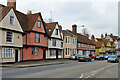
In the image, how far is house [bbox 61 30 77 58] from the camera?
41.8 meters

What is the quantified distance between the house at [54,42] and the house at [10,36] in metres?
9.55

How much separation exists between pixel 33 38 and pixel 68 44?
52.6 feet

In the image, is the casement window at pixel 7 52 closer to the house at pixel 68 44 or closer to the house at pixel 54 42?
the house at pixel 54 42

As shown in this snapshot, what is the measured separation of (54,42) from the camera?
3641 centimetres

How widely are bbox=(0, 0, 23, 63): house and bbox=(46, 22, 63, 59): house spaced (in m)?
9.55

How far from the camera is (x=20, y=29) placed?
26.1 meters

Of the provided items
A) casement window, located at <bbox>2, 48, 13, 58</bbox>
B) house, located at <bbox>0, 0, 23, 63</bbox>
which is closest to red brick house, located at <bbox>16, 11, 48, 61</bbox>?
house, located at <bbox>0, 0, 23, 63</bbox>

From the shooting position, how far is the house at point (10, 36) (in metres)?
22.6

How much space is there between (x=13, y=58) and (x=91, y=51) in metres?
43.2

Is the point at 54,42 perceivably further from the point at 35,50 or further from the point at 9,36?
the point at 9,36

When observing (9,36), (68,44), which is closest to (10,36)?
(9,36)

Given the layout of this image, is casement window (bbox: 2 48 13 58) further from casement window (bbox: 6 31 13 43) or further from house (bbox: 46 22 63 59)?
house (bbox: 46 22 63 59)

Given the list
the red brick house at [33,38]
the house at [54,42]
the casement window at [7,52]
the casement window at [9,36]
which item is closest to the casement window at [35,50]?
the red brick house at [33,38]

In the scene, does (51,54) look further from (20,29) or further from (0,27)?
(0,27)
